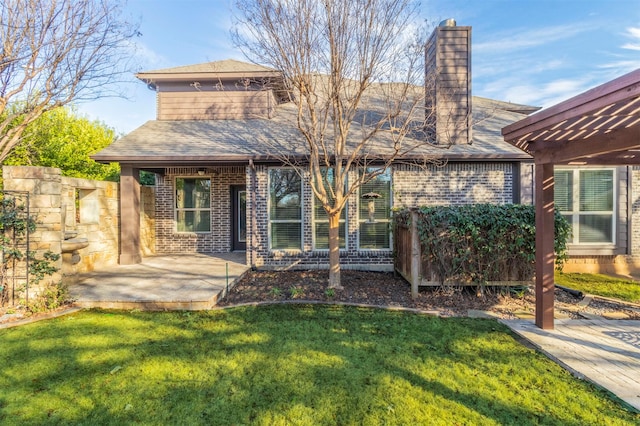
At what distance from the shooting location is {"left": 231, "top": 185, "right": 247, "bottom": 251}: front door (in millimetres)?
9957

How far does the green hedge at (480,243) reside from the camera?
5176 mm

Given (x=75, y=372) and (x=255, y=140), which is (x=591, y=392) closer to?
(x=75, y=372)

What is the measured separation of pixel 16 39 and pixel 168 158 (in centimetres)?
315

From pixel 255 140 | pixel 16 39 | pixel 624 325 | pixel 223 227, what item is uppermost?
pixel 16 39

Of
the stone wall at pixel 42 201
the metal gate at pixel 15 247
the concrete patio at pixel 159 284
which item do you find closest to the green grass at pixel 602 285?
the concrete patio at pixel 159 284

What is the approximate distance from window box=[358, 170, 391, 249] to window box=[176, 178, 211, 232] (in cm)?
509

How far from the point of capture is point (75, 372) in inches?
117

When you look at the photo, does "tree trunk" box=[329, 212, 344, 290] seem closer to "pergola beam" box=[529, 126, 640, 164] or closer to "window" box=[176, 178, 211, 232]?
"pergola beam" box=[529, 126, 640, 164]

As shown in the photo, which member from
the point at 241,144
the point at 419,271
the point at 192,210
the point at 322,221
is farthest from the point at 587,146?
the point at 192,210

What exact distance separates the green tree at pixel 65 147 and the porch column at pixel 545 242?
1328 cm

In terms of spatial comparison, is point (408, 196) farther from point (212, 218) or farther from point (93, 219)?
point (93, 219)

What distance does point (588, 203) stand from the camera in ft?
24.7

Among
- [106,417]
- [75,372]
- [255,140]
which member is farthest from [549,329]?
[255,140]

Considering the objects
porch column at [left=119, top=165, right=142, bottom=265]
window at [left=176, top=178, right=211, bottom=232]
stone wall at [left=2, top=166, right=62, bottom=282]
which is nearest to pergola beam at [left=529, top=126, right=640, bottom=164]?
stone wall at [left=2, top=166, right=62, bottom=282]
